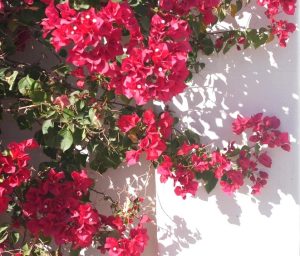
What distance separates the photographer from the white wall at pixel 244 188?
1.78m

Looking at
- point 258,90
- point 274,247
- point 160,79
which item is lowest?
point 274,247

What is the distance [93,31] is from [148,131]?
1.51 feet

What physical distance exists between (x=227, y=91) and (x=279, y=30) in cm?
33

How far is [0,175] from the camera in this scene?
1.31 metres

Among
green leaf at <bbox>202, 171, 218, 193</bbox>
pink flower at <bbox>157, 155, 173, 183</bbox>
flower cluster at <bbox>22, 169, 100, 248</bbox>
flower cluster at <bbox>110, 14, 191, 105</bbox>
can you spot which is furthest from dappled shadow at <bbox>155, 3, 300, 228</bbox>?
flower cluster at <bbox>22, 169, 100, 248</bbox>

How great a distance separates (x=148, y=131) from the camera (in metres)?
1.48

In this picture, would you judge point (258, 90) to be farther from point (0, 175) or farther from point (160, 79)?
point (0, 175)

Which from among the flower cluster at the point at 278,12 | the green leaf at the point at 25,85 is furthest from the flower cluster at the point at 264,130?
the green leaf at the point at 25,85

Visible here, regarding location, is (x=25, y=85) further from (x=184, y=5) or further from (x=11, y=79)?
(x=184, y=5)

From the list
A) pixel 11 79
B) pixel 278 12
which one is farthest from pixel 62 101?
pixel 278 12

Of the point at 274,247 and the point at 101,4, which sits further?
the point at 274,247

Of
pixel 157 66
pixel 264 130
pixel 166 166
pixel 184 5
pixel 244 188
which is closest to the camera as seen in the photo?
pixel 157 66

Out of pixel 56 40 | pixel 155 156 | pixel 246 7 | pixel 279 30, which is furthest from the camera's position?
pixel 246 7

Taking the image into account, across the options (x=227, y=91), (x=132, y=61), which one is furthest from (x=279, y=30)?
(x=132, y=61)
